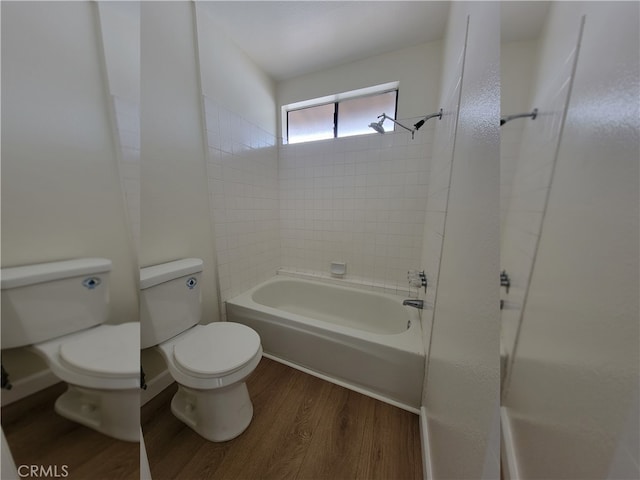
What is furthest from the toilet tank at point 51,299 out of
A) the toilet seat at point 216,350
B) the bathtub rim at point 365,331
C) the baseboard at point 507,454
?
the bathtub rim at point 365,331

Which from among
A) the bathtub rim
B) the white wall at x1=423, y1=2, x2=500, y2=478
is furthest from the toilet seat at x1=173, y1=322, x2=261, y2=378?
the white wall at x1=423, y1=2, x2=500, y2=478

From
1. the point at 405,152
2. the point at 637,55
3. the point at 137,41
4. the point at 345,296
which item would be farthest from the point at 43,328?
the point at 405,152

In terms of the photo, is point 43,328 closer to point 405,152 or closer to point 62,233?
point 62,233

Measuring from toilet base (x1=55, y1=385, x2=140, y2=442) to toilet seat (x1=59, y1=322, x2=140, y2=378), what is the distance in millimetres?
21

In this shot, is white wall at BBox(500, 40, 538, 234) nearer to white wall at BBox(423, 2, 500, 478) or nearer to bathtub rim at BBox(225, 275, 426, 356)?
white wall at BBox(423, 2, 500, 478)

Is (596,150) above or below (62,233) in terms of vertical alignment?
above

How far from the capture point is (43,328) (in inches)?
9.4

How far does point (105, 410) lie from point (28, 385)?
0.08m

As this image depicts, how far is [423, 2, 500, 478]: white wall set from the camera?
0.36 meters

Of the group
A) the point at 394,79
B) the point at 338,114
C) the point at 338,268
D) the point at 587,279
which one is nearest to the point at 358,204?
the point at 338,268

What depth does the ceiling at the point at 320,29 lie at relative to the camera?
41.5 inches

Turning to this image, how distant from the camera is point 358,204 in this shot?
1979mm

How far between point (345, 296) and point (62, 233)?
1.95 metres

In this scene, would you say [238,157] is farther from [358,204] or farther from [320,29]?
[358,204]
